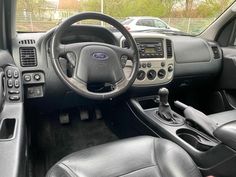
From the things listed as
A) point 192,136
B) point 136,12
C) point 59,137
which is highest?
point 136,12

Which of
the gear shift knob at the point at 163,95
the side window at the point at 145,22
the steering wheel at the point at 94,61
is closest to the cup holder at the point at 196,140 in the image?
the gear shift knob at the point at 163,95

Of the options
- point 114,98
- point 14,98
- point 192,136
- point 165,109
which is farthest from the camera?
point 114,98

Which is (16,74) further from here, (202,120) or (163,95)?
(202,120)

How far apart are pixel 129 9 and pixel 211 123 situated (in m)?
1.12

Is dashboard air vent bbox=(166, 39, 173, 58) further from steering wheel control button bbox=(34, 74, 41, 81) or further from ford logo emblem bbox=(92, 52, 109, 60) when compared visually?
steering wheel control button bbox=(34, 74, 41, 81)

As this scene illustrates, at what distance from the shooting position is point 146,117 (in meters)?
1.89

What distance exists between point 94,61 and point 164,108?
601 mm

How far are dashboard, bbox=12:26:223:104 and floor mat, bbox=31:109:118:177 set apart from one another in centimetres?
48

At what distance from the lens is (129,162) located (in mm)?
1160

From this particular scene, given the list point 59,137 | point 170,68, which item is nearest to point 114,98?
point 170,68

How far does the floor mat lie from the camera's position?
2166 millimetres

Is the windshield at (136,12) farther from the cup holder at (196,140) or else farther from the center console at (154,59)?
the cup holder at (196,140)

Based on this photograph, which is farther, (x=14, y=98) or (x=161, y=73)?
(x=161, y=73)

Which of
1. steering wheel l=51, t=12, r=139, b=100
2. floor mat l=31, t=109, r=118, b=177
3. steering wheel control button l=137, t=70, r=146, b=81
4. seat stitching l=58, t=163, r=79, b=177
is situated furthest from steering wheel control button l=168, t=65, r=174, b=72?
seat stitching l=58, t=163, r=79, b=177
